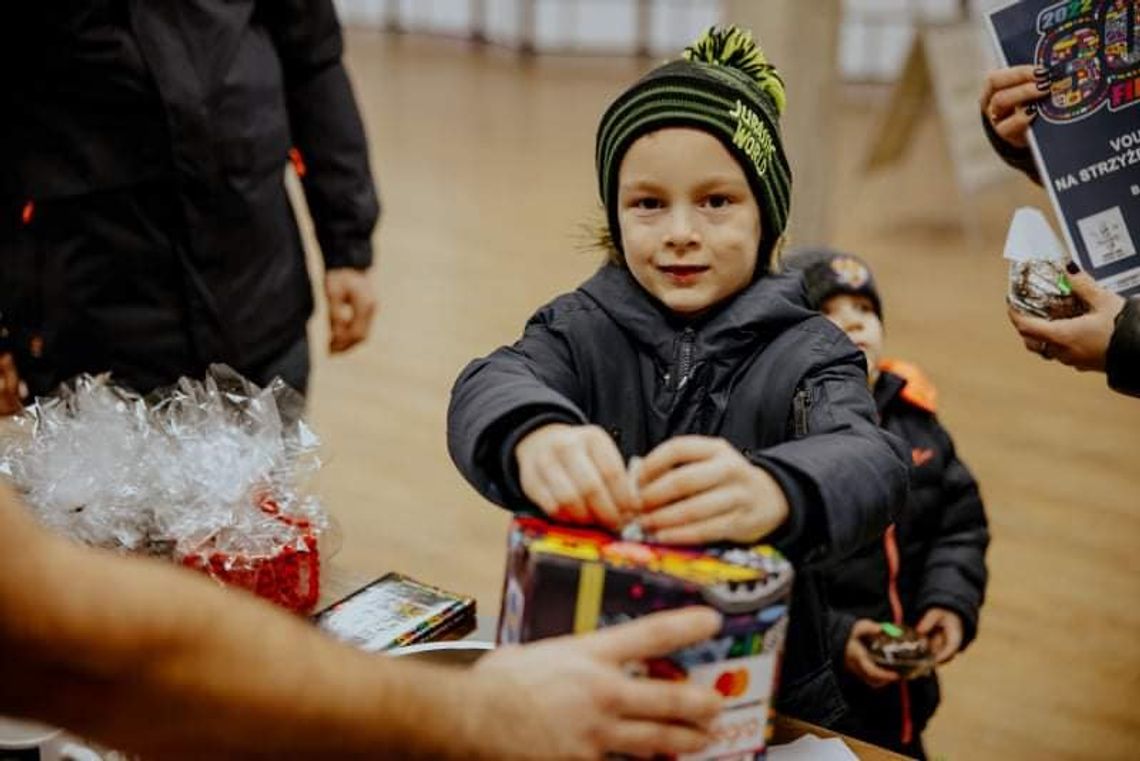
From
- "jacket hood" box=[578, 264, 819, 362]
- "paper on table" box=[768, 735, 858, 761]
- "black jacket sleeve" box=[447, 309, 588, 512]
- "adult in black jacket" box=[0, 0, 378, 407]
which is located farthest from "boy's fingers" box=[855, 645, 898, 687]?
"adult in black jacket" box=[0, 0, 378, 407]

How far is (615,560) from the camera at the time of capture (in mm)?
928

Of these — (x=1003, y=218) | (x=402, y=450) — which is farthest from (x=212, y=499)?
(x=1003, y=218)

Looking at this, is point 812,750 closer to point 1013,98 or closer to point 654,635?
point 654,635

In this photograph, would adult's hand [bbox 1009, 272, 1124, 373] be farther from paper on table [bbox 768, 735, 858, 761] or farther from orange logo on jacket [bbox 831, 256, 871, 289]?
paper on table [bbox 768, 735, 858, 761]

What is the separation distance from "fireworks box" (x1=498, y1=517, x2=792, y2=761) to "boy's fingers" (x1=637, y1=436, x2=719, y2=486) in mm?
64

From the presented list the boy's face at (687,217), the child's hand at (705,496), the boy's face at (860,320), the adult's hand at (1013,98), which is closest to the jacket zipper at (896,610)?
the boy's face at (860,320)

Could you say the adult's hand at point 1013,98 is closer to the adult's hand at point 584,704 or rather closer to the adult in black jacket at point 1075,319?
the adult in black jacket at point 1075,319

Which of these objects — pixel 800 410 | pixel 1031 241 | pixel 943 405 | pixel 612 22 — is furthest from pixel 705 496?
pixel 612 22

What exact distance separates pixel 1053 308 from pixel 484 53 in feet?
32.1

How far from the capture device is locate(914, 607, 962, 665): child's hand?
197 centimetres

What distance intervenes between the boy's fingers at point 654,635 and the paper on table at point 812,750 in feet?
1.31

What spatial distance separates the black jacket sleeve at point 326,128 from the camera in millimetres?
2254

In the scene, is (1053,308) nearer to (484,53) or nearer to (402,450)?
(402,450)

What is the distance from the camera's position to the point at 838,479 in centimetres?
105
